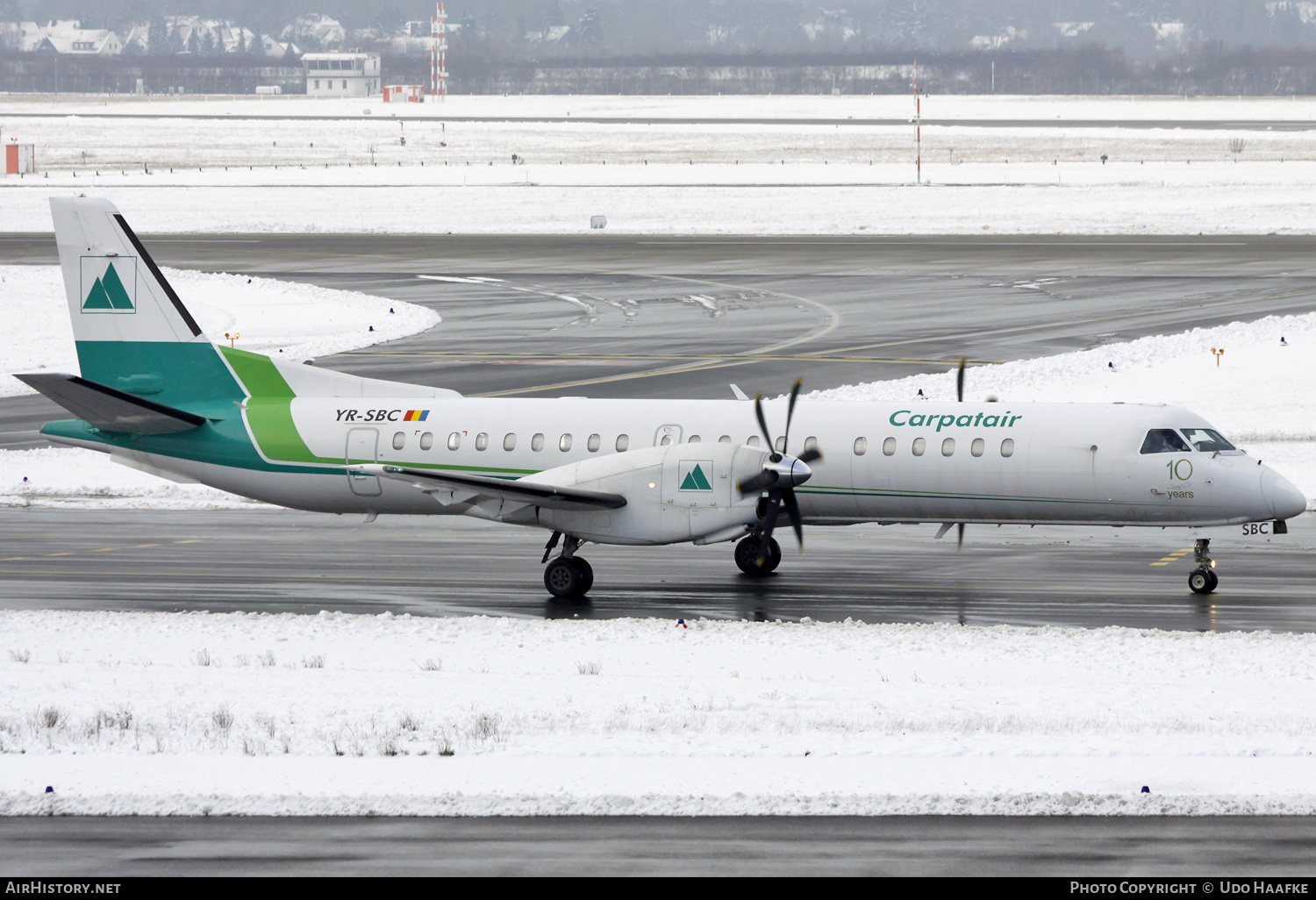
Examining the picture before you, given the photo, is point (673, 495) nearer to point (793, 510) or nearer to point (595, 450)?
point (793, 510)

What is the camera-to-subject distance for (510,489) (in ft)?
81.4

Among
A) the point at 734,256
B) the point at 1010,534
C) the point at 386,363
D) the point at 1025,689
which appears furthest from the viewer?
the point at 734,256

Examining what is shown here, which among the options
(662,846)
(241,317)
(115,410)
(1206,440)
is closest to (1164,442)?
(1206,440)

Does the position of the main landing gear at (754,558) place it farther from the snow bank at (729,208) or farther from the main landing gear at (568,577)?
the snow bank at (729,208)

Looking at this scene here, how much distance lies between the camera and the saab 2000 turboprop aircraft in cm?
2488

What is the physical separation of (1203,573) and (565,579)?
10.4m

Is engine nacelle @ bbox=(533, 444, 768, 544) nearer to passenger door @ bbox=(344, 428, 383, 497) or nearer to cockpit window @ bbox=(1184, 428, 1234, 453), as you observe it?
passenger door @ bbox=(344, 428, 383, 497)

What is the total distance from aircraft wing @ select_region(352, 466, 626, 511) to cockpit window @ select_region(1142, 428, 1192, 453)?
8.64 meters

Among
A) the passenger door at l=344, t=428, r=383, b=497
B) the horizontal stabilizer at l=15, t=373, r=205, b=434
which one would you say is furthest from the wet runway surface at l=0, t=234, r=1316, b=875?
the horizontal stabilizer at l=15, t=373, r=205, b=434

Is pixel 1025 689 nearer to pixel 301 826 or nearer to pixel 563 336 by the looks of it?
pixel 301 826

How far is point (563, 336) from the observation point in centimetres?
5419

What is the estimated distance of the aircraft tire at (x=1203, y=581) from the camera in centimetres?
2459

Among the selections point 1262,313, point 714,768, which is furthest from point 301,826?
point 1262,313

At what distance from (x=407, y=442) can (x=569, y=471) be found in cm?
343
